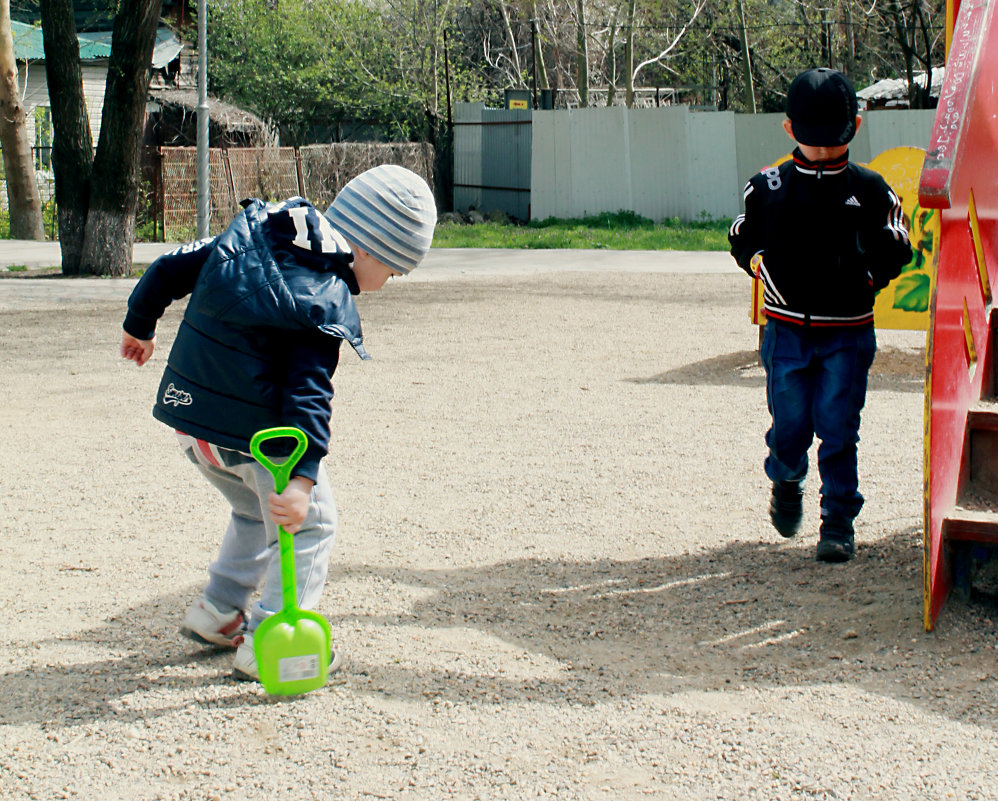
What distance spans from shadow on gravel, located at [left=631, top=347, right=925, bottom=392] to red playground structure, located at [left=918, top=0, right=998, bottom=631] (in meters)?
3.37

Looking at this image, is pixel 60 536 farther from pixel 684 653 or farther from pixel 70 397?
pixel 70 397

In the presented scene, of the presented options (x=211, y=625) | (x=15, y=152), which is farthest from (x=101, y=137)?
(x=211, y=625)

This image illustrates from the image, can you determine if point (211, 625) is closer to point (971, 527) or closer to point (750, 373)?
point (971, 527)

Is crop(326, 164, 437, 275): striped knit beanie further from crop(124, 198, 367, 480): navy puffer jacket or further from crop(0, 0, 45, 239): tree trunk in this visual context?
crop(0, 0, 45, 239): tree trunk

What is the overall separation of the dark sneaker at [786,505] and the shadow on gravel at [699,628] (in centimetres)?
10

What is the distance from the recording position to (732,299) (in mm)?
11477

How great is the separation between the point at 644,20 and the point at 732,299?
21.9 m

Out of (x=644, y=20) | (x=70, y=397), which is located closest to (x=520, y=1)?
(x=644, y=20)

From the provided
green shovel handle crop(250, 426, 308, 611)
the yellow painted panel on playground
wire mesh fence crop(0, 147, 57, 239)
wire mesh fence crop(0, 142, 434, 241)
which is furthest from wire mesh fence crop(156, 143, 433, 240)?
green shovel handle crop(250, 426, 308, 611)

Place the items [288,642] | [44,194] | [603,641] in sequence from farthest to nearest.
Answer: [44,194]
[603,641]
[288,642]

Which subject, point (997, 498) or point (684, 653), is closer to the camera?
point (684, 653)

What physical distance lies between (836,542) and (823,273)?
88 centimetres

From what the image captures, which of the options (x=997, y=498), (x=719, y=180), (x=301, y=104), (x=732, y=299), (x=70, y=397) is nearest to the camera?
(x=997, y=498)

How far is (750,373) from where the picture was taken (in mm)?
7613
